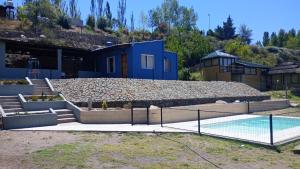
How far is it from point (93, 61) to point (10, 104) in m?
14.0

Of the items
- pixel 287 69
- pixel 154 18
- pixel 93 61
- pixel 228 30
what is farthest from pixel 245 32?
pixel 93 61

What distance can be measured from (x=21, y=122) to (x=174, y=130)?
6675 mm

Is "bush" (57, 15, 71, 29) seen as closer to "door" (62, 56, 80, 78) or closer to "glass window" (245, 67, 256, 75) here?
"door" (62, 56, 80, 78)

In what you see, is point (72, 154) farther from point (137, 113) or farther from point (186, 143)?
point (137, 113)

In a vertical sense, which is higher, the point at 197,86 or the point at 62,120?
the point at 197,86

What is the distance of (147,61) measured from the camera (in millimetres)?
26875

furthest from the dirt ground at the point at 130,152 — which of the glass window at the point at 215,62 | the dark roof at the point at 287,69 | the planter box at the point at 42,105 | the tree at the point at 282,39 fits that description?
the tree at the point at 282,39

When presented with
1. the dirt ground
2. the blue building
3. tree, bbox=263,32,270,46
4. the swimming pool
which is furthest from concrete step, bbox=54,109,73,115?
tree, bbox=263,32,270,46

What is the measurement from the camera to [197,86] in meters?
26.1

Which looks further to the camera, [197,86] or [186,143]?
[197,86]

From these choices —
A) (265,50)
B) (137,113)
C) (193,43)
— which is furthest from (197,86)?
(265,50)

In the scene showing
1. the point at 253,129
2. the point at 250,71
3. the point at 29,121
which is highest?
the point at 250,71

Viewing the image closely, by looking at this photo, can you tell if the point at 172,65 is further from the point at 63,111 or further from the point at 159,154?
the point at 159,154

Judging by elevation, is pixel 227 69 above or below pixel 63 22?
below
